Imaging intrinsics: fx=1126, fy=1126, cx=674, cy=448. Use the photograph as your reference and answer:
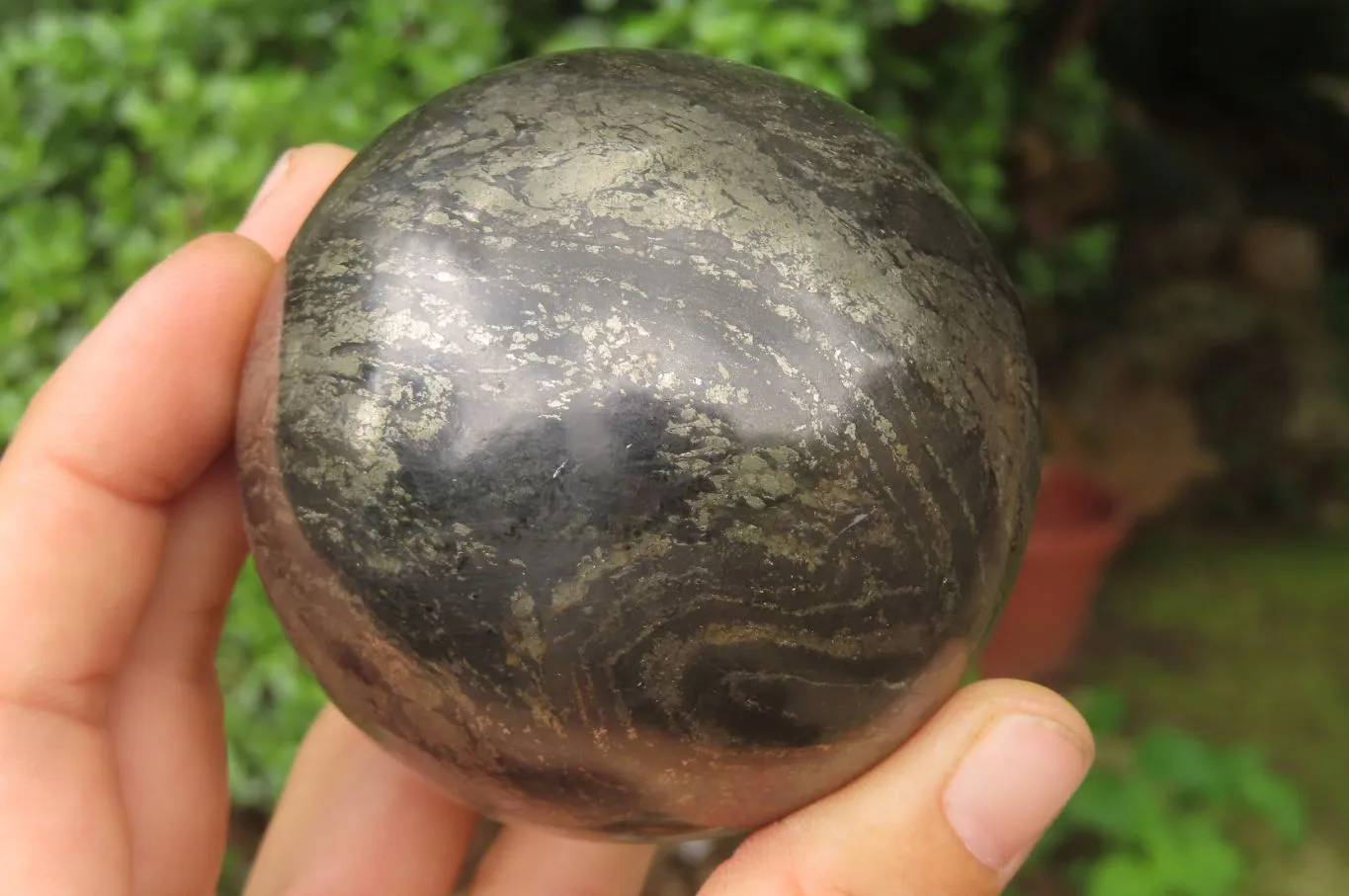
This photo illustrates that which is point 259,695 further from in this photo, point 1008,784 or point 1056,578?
point 1056,578

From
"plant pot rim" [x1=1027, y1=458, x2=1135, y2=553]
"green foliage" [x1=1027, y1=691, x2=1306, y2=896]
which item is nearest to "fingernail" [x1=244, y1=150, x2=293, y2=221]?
"green foliage" [x1=1027, y1=691, x2=1306, y2=896]

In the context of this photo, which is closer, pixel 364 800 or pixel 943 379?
pixel 943 379

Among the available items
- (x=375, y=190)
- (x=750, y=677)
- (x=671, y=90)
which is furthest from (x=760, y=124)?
(x=750, y=677)

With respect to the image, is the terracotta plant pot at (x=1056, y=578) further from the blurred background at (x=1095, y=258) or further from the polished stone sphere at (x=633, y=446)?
the polished stone sphere at (x=633, y=446)

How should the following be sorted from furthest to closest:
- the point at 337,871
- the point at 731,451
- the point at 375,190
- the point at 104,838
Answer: the point at 337,871 < the point at 104,838 < the point at 375,190 < the point at 731,451

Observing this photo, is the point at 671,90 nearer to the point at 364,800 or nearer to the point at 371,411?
the point at 371,411

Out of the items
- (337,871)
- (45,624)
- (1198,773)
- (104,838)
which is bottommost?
(1198,773)

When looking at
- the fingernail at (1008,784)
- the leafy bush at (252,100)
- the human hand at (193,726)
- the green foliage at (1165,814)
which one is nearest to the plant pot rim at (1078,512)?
the green foliage at (1165,814)

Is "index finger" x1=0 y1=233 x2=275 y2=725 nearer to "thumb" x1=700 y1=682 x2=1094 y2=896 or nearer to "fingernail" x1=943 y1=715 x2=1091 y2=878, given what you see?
"thumb" x1=700 y1=682 x2=1094 y2=896

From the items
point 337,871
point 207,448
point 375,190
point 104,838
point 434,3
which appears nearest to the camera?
point 375,190
